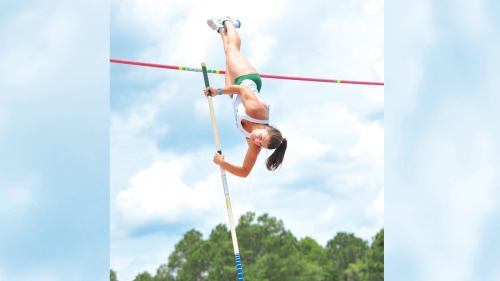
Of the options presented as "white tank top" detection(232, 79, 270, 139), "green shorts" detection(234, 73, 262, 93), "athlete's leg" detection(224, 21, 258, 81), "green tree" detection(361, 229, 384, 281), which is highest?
"green tree" detection(361, 229, 384, 281)

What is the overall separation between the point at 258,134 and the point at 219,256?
1433 centimetres

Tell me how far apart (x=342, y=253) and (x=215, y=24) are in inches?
783

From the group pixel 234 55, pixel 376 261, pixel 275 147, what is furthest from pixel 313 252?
pixel 275 147

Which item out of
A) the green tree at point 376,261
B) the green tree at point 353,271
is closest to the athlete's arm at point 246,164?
the green tree at point 376,261

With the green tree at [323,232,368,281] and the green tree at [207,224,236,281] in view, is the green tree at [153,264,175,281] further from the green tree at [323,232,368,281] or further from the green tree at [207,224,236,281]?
the green tree at [323,232,368,281]

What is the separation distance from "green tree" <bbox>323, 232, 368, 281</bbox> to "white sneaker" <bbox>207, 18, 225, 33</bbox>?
64.1 feet

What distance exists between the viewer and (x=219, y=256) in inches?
719

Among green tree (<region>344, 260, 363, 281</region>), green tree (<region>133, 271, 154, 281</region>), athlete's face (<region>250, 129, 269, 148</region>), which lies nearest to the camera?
athlete's face (<region>250, 129, 269, 148</region>)

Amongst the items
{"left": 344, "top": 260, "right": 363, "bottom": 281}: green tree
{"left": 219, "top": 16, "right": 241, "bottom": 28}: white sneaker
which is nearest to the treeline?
{"left": 344, "top": 260, "right": 363, "bottom": 281}: green tree

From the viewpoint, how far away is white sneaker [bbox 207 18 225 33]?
527 centimetres

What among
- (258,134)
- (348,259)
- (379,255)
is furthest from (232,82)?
(348,259)

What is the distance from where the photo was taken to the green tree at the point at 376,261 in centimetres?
2042

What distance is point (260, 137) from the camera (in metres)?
4.41

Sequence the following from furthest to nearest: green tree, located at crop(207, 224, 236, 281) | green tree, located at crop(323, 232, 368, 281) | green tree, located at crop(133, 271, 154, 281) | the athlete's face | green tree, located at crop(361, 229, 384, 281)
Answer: green tree, located at crop(323, 232, 368, 281), green tree, located at crop(361, 229, 384, 281), green tree, located at crop(133, 271, 154, 281), green tree, located at crop(207, 224, 236, 281), the athlete's face
